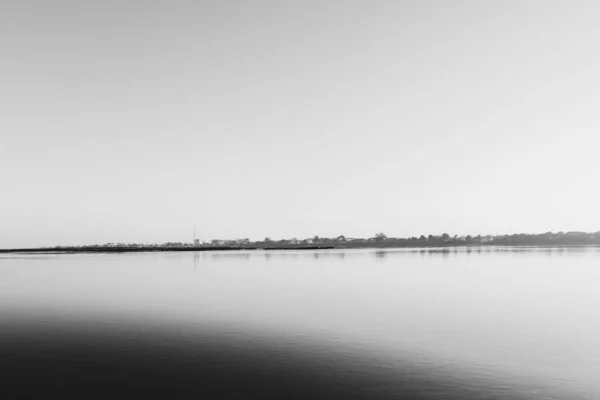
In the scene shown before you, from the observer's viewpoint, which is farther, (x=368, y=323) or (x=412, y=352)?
(x=368, y=323)

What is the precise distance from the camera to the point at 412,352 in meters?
31.0

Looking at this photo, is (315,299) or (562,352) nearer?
(562,352)

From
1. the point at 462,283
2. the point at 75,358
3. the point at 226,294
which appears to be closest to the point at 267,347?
the point at 75,358

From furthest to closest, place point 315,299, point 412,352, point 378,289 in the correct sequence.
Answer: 1. point 378,289
2. point 315,299
3. point 412,352

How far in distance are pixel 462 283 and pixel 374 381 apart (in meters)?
60.2

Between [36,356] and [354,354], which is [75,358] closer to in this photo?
[36,356]

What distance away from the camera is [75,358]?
29.0 m

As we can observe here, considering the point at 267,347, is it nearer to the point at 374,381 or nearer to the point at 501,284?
the point at 374,381

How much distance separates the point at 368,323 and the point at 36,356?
2493 centimetres

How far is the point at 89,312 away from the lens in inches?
1909

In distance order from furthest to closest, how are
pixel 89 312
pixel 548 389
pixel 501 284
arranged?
pixel 501 284 → pixel 89 312 → pixel 548 389

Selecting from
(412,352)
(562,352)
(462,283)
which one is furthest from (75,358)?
(462,283)

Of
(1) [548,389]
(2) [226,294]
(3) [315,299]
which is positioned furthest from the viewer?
(2) [226,294]

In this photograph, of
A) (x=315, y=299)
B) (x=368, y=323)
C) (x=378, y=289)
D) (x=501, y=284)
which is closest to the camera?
(x=368, y=323)
